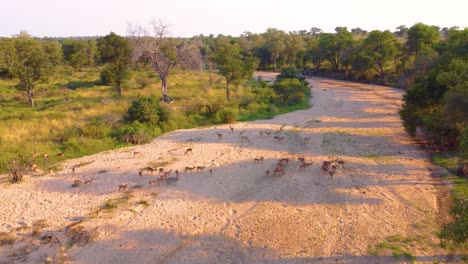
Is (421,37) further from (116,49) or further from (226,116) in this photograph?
(116,49)

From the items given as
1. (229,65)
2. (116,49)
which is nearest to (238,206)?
(229,65)

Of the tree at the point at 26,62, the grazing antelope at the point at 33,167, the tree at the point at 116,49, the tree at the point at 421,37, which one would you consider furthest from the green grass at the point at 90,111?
the tree at the point at 421,37

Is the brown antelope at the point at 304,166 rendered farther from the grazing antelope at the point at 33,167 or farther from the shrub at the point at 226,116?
the grazing antelope at the point at 33,167

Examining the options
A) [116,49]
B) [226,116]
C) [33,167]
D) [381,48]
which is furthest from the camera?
[381,48]

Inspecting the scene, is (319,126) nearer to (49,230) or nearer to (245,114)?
(245,114)

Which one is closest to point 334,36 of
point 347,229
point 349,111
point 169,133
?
point 349,111

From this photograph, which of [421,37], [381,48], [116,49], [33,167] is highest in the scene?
[421,37]

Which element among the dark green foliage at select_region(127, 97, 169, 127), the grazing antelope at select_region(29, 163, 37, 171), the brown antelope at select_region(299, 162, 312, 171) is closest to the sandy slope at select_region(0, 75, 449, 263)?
the brown antelope at select_region(299, 162, 312, 171)
